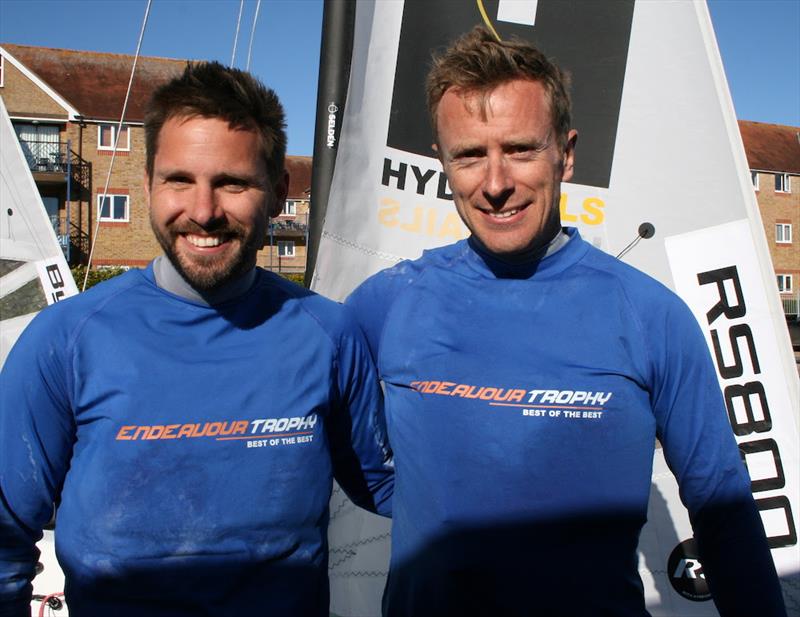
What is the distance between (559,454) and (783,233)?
34216 millimetres

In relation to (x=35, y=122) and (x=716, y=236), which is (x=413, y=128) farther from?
(x=35, y=122)

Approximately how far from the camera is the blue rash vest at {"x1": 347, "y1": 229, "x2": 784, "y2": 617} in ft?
4.01

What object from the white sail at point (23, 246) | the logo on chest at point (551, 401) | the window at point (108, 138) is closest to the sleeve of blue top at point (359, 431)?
the logo on chest at point (551, 401)

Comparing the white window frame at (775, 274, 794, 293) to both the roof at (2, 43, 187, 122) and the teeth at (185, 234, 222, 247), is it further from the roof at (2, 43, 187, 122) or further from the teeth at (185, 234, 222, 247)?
the teeth at (185, 234, 222, 247)

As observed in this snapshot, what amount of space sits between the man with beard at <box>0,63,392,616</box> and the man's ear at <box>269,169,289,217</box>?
0.04 metres

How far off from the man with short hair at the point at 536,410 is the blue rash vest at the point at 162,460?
0.21m

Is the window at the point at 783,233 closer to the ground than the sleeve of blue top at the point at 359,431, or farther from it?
farther from it

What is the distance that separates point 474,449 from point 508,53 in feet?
2.38

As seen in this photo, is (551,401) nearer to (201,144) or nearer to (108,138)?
(201,144)

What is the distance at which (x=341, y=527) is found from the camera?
2225 mm

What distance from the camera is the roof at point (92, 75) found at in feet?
82.5

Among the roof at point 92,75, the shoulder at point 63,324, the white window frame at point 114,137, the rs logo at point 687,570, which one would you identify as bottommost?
the rs logo at point 687,570

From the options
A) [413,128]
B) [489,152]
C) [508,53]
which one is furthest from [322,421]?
[413,128]

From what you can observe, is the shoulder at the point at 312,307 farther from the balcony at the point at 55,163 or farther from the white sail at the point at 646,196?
the balcony at the point at 55,163
